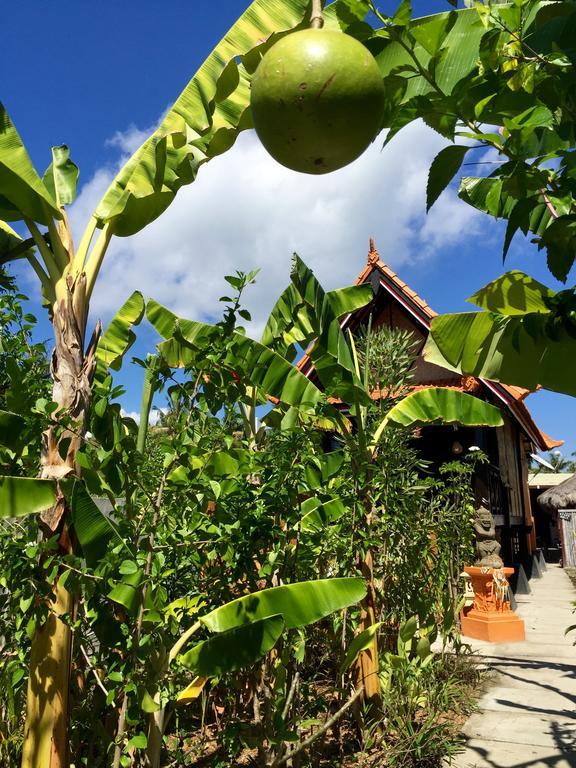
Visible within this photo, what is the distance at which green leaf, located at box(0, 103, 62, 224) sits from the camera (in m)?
3.04

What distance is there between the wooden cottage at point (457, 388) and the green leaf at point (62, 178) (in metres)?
5.58

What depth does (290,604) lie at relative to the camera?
2684 millimetres

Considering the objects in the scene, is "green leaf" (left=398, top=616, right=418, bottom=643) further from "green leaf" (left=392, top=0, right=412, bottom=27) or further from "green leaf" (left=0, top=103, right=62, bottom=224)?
"green leaf" (left=392, top=0, right=412, bottom=27)

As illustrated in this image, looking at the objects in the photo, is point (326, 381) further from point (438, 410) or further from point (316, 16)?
point (316, 16)

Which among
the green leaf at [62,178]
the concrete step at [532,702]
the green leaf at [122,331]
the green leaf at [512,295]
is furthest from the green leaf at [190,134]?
the concrete step at [532,702]

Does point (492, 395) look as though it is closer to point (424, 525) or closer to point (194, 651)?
point (424, 525)

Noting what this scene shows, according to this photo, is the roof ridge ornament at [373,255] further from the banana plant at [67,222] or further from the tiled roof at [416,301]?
the banana plant at [67,222]

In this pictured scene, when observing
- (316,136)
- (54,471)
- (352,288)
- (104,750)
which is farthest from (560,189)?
(352,288)

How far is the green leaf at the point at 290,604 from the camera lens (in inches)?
98.3

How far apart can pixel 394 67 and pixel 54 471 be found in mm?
2229

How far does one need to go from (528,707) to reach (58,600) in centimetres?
462

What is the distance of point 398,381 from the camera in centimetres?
530

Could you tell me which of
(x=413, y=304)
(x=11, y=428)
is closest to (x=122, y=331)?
(x=11, y=428)

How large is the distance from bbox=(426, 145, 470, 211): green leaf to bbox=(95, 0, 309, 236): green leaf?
2.05 meters
